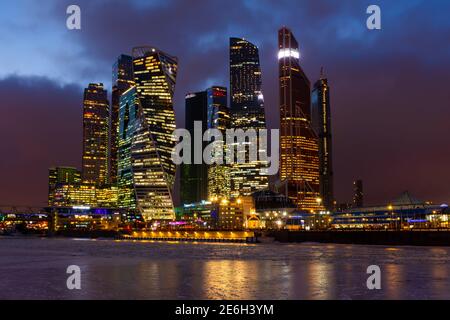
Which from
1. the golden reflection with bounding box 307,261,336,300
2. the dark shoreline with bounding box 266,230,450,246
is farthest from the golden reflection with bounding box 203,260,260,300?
the dark shoreline with bounding box 266,230,450,246

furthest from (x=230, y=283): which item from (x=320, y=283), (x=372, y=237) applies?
(x=372, y=237)

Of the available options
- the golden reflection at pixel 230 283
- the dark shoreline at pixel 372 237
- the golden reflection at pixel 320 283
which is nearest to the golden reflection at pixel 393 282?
the golden reflection at pixel 320 283

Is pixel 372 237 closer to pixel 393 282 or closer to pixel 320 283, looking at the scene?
pixel 393 282

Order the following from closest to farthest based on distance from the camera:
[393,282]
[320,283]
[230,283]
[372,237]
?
1. [320,283]
2. [230,283]
3. [393,282]
4. [372,237]

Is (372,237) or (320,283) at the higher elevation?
(320,283)

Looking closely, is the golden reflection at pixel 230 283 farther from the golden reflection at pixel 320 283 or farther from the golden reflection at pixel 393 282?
the golden reflection at pixel 393 282

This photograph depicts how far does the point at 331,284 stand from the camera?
1770 inches

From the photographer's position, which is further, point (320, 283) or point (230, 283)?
point (230, 283)

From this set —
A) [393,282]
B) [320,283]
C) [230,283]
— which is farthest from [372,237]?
[230,283]

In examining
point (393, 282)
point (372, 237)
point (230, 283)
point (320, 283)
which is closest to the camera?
point (320, 283)

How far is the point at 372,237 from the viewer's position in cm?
16462

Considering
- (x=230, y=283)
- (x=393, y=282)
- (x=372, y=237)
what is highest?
(x=230, y=283)

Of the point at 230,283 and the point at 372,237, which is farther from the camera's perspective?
the point at 372,237
